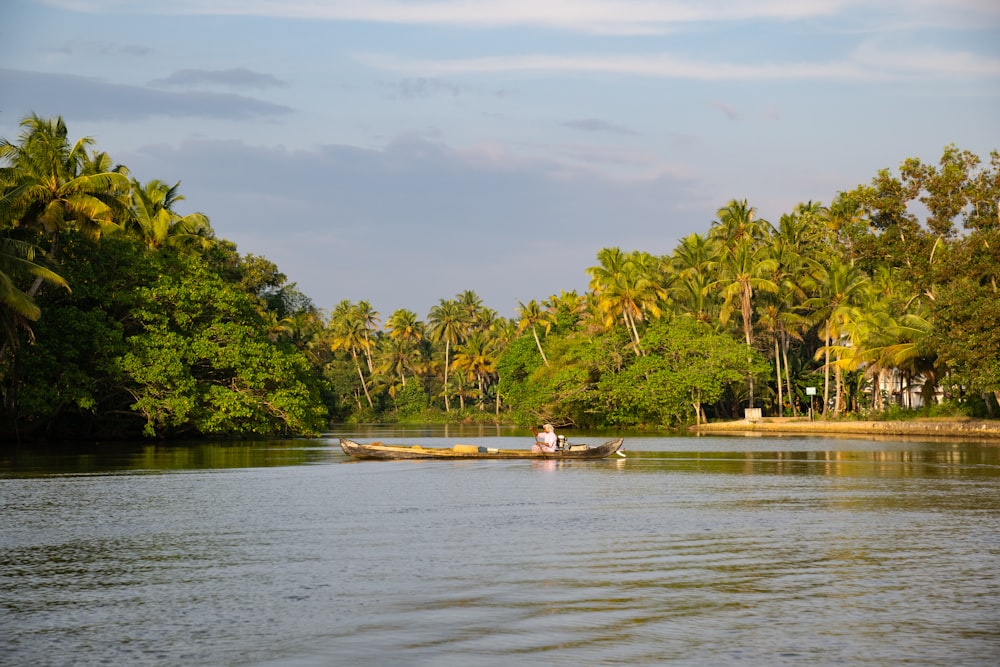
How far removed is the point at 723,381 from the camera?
6394 cm

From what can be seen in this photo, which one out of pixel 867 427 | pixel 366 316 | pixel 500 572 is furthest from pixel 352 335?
pixel 500 572

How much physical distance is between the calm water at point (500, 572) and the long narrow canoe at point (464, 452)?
7214mm

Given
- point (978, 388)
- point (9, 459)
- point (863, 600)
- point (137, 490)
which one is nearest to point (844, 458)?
point (978, 388)

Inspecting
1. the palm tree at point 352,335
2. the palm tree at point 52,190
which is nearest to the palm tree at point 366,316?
the palm tree at point 352,335

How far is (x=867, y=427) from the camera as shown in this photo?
5484 centimetres

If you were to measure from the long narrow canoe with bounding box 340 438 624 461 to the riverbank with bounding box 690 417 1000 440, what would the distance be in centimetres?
2197

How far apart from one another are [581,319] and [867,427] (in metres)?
28.7

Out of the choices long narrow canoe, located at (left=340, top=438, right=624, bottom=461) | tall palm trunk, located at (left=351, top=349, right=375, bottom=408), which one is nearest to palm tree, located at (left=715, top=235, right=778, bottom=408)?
long narrow canoe, located at (left=340, top=438, right=624, bottom=461)

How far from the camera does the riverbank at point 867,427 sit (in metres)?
48.9

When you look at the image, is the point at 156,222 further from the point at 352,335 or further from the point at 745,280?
the point at 352,335

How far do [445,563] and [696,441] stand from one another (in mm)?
37253

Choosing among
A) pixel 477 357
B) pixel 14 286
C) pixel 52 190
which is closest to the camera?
pixel 14 286

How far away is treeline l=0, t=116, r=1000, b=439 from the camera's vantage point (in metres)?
41.6

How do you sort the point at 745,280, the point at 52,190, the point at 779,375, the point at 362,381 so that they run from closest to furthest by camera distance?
the point at 52,190
the point at 745,280
the point at 779,375
the point at 362,381
